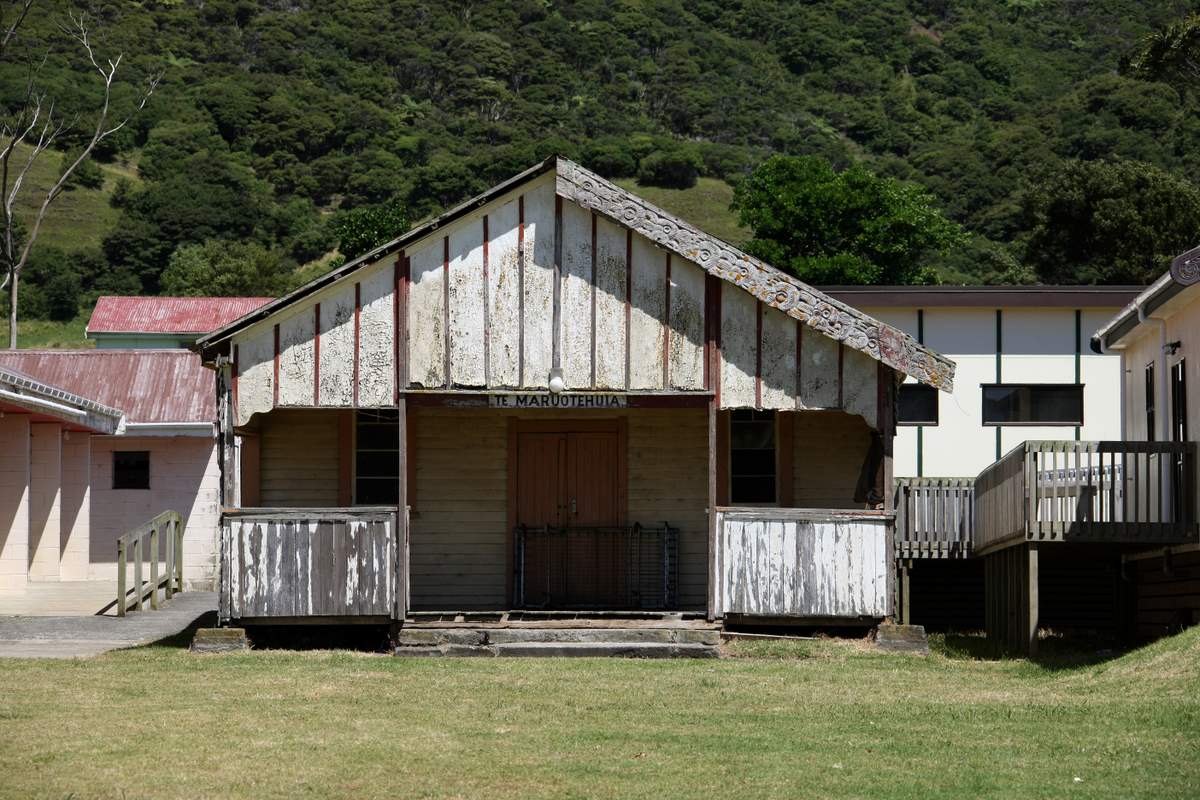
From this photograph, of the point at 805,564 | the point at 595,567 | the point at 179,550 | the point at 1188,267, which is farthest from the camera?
the point at 179,550

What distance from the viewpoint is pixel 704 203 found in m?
102

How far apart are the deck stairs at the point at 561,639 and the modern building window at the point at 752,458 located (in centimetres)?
290

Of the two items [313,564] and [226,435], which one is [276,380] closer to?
[226,435]

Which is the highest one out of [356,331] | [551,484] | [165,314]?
[165,314]

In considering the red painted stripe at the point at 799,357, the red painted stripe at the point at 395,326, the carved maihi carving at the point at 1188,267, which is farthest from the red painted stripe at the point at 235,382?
the carved maihi carving at the point at 1188,267

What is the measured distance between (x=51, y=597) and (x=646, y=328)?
10749mm

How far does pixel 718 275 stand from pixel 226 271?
67325mm

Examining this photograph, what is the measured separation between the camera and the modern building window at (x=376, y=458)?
21609 mm

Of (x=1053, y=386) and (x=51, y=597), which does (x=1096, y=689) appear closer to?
(x=1053, y=386)

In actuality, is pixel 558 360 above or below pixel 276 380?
above

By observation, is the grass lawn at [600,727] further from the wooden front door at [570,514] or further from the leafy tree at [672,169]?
the leafy tree at [672,169]

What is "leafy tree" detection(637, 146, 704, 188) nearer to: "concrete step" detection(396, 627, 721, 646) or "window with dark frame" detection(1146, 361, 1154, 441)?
"window with dark frame" detection(1146, 361, 1154, 441)

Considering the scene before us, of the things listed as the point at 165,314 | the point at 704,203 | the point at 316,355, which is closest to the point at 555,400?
the point at 316,355

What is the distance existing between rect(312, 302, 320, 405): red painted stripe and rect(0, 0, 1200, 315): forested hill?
60.6 m
